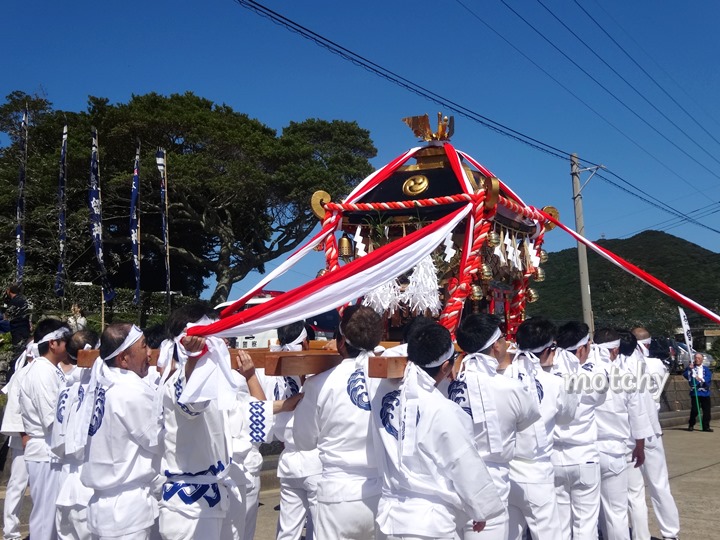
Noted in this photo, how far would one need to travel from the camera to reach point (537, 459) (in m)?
3.85

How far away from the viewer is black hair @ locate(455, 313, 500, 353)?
3.52m

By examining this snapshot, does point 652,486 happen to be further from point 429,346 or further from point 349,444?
point 429,346

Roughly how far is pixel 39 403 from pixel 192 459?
6.61 feet

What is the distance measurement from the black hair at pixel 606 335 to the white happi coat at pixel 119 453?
3471 mm

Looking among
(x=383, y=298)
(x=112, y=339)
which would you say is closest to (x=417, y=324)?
(x=112, y=339)

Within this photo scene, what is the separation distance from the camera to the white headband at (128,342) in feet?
11.1

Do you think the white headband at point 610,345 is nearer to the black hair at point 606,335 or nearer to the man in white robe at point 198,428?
the black hair at point 606,335

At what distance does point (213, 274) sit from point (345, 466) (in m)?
18.8

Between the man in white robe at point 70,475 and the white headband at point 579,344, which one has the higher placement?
the white headband at point 579,344

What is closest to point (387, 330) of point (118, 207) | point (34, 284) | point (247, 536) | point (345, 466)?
point (247, 536)

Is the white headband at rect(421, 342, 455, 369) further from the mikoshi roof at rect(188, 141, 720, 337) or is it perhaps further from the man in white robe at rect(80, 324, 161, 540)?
the man in white robe at rect(80, 324, 161, 540)

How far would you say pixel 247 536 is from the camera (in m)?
4.13

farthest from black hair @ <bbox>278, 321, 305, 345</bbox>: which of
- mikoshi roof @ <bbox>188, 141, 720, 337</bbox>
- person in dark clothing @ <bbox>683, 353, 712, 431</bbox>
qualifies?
person in dark clothing @ <bbox>683, 353, 712, 431</bbox>

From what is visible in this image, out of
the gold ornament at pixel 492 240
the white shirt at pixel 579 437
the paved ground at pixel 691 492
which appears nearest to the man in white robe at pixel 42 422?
the paved ground at pixel 691 492
